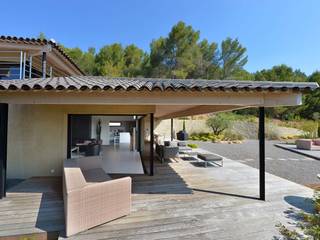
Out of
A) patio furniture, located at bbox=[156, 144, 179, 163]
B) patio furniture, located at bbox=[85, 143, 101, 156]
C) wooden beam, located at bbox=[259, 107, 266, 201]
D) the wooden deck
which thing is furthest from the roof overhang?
patio furniture, located at bbox=[85, 143, 101, 156]

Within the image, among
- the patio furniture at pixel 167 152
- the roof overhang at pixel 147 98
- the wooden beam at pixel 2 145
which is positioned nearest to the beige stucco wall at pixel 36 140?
the wooden beam at pixel 2 145

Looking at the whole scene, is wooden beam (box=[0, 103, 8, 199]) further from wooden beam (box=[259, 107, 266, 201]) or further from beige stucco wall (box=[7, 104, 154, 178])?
wooden beam (box=[259, 107, 266, 201])

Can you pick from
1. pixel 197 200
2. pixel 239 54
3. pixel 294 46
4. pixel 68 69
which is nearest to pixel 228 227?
pixel 197 200

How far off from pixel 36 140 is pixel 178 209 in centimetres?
584

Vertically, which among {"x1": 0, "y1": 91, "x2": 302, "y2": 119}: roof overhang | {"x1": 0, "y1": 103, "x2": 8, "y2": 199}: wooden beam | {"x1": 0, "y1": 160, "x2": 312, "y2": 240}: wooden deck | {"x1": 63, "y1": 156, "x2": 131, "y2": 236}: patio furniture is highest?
{"x1": 0, "y1": 91, "x2": 302, "y2": 119}: roof overhang

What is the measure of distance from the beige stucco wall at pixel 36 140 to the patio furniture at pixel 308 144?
1887 centimetres

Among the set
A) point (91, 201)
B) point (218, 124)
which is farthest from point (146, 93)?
point (218, 124)

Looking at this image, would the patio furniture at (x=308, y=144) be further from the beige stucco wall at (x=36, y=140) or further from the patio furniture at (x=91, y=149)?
the beige stucco wall at (x=36, y=140)

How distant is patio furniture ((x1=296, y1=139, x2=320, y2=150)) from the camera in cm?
1914

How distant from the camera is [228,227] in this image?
15.5 feet

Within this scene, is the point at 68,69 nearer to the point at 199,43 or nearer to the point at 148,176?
the point at 148,176

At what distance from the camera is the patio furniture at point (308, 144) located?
754 inches

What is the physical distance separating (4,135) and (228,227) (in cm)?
589

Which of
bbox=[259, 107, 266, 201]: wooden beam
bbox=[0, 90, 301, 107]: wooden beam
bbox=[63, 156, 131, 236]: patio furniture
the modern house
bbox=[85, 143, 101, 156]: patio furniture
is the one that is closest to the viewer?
bbox=[63, 156, 131, 236]: patio furniture
